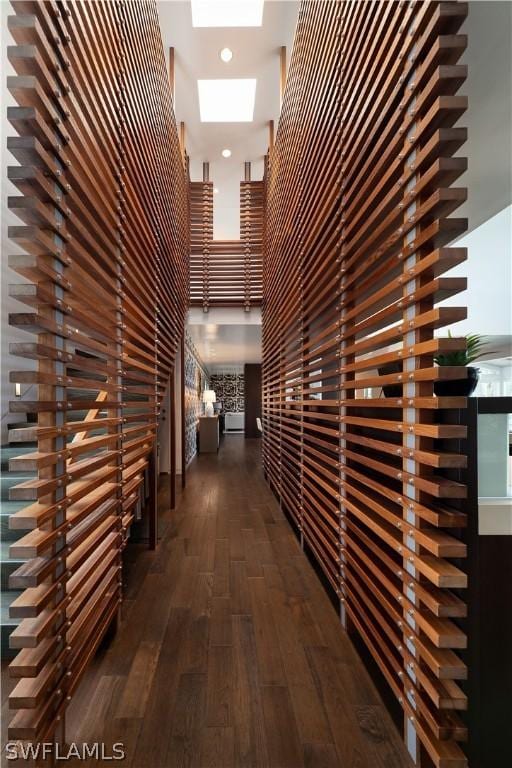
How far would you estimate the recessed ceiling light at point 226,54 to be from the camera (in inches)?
183

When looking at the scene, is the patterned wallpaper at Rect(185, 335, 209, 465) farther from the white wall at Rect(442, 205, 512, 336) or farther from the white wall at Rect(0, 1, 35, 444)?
the white wall at Rect(442, 205, 512, 336)

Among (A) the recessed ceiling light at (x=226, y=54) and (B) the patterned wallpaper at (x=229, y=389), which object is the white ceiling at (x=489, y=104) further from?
(B) the patterned wallpaper at (x=229, y=389)

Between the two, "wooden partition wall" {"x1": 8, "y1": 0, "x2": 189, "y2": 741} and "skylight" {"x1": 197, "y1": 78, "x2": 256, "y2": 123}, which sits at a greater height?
"skylight" {"x1": 197, "y1": 78, "x2": 256, "y2": 123}

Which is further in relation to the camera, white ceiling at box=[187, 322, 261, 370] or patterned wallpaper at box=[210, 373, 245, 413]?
patterned wallpaper at box=[210, 373, 245, 413]

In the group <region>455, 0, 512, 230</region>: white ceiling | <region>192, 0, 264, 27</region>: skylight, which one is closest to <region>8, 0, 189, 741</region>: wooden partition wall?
<region>455, 0, 512, 230</region>: white ceiling

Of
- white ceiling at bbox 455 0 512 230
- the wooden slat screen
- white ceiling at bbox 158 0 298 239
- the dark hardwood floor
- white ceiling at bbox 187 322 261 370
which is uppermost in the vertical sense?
white ceiling at bbox 158 0 298 239

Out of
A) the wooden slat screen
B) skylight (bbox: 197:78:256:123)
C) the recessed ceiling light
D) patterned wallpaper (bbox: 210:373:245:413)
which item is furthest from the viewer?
patterned wallpaper (bbox: 210:373:245:413)

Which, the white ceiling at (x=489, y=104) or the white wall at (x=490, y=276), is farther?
the white wall at (x=490, y=276)

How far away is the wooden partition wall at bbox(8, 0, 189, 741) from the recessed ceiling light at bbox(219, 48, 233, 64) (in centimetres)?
249

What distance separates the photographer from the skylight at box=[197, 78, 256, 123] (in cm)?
530

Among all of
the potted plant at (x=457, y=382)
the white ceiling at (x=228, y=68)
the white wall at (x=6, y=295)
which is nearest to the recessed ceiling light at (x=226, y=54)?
the white ceiling at (x=228, y=68)

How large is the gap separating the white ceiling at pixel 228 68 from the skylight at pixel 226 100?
0.09 metres

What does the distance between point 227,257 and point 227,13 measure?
109 inches

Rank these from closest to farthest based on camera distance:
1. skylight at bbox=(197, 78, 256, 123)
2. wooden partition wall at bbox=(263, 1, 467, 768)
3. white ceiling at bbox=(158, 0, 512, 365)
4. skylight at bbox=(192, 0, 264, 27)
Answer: wooden partition wall at bbox=(263, 1, 467, 768)
white ceiling at bbox=(158, 0, 512, 365)
skylight at bbox=(192, 0, 264, 27)
skylight at bbox=(197, 78, 256, 123)
